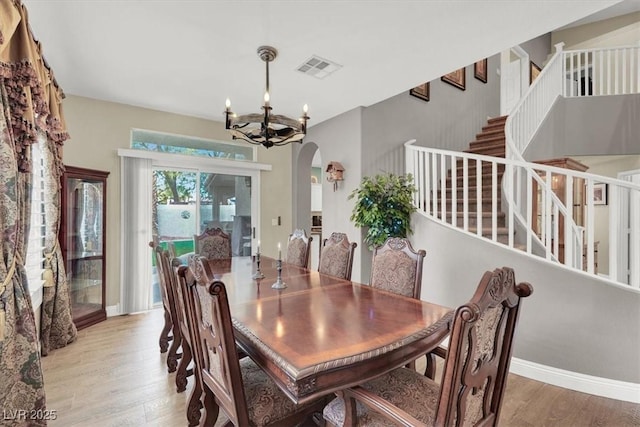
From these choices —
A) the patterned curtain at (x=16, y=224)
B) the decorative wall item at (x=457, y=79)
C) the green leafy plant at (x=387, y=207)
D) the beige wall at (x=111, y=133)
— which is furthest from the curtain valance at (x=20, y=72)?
the decorative wall item at (x=457, y=79)

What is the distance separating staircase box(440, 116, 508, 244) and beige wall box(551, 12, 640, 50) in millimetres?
3696

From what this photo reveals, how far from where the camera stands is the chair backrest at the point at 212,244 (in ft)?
11.7

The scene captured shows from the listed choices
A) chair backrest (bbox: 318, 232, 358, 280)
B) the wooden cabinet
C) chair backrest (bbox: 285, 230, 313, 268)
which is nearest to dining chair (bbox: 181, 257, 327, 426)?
chair backrest (bbox: 318, 232, 358, 280)

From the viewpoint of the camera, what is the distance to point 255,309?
5.79 feet

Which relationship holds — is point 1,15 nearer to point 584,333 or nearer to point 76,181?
point 76,181

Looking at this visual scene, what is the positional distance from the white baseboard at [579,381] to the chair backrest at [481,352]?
169cm

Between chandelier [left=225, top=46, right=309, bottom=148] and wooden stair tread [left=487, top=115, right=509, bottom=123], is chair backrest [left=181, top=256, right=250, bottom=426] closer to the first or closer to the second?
chandelier [left=225, top=46, right=309, bottom=148]

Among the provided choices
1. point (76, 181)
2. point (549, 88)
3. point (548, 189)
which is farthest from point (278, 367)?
point (549, 88)

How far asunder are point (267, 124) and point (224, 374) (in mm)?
1703

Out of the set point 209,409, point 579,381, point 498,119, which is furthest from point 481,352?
point 498,119

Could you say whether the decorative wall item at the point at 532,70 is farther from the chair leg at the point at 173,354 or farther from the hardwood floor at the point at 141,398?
the chair leg at the point at 173,354

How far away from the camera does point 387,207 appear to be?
10.9ft

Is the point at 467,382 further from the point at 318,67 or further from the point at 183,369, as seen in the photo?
the point at 318,67

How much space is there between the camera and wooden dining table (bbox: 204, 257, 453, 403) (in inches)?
45.2
